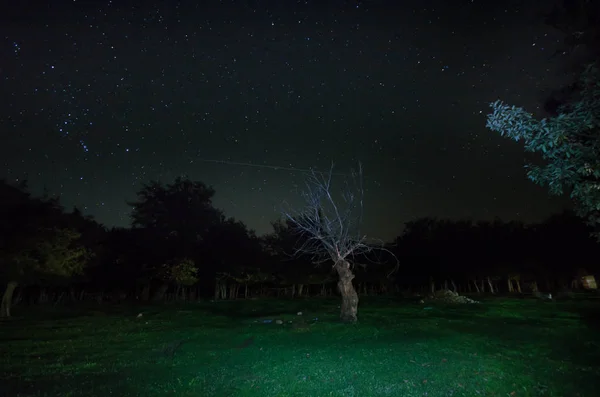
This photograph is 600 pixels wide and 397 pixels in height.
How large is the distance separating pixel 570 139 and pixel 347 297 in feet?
72.0

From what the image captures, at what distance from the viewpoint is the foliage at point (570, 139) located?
911 centimetres

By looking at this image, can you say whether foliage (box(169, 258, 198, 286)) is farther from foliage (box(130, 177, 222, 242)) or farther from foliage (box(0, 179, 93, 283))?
foliage (box(0, 179, 93, 283))

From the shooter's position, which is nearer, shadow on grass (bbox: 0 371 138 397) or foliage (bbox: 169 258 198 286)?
shadow on grass (bbox: 0 371 138 397)

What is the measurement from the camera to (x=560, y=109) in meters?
10.1

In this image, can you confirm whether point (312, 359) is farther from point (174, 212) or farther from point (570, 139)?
point (174, 212)

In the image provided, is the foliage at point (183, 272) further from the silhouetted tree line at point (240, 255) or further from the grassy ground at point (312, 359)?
the grassy ground at point (312, 359)

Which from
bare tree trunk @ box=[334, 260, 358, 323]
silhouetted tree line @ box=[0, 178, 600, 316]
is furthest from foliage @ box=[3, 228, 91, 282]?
bare tree trunk @ box=[334, 260, 358, 323]

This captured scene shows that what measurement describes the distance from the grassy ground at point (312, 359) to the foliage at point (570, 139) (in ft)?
21.3

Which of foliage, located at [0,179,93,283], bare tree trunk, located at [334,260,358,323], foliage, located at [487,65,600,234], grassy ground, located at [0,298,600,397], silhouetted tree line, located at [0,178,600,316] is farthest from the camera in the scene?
silhouetted tree line, located at [0,178,600,316]

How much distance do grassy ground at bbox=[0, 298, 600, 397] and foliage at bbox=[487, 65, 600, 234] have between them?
649 centimetres

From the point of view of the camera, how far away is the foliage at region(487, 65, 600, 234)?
911cm

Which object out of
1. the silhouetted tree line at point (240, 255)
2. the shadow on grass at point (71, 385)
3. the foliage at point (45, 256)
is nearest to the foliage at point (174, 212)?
the silhouetted tree line at point (240, 255)

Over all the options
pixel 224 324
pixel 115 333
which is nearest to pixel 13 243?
pixel 115 333

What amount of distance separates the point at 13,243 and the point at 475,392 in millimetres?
38775
